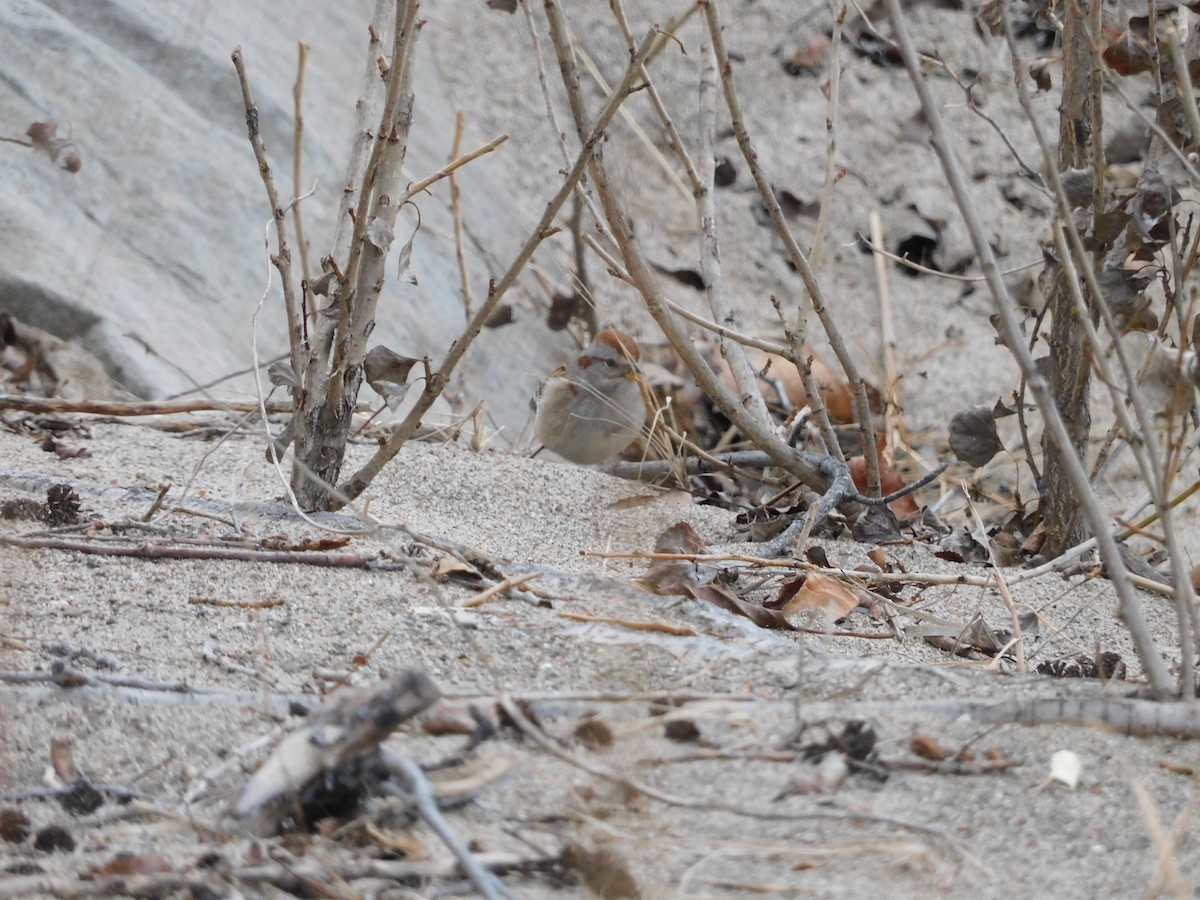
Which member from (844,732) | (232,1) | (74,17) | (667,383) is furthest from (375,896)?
(232,1)

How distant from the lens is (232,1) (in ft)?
18.1

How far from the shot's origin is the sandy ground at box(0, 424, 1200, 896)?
1.25 metres


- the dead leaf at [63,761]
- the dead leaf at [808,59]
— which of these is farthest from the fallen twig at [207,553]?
the dead leaf at [808,59]

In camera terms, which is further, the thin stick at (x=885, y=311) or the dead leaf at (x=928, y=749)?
the thin stick at (x=885, y=311)

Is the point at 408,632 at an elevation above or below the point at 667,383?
above

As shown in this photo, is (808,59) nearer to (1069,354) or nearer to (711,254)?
(711,254)

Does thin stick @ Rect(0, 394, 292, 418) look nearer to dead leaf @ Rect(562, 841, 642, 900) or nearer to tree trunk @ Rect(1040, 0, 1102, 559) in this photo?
tree trunk @ Rect(1040, 0, 1102, 559)

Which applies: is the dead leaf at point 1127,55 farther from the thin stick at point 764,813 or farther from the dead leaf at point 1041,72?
the thin stick at point 764,813

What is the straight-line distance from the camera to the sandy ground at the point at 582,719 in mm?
1253

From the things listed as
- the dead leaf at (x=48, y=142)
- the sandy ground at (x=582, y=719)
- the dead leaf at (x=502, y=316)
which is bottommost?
the dead leaf at (x=502, y=316)

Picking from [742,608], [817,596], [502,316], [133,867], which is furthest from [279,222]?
[502,316]

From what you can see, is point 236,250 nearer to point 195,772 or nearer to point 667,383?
point 667,383

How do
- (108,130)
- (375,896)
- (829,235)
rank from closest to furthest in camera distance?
(375,896), (108,130), (829,235)

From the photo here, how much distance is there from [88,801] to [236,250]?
3619mm
